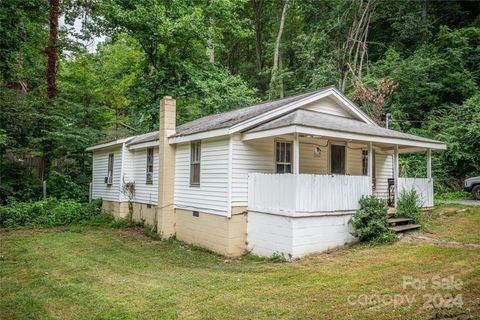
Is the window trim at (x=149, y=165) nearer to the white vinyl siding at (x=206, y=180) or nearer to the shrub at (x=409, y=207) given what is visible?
the white vinyl siding at (x=206, y=180)

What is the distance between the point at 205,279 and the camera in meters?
7.03

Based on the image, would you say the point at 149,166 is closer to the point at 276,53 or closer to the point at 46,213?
the point at 46,213

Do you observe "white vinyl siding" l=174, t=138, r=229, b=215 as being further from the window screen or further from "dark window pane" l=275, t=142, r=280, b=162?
the window screen

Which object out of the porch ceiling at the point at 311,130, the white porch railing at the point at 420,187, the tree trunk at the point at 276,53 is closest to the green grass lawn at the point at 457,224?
the white porch railing at the point at 420,187

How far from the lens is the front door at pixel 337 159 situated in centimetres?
1145

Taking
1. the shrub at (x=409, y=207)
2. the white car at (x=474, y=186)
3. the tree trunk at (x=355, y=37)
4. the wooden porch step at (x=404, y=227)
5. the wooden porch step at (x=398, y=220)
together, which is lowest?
the wooden porch step at (x=404, y=227)

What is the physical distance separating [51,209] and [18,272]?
26.8ft

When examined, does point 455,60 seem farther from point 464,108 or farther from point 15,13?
point 15,13

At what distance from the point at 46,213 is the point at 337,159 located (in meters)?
12.3

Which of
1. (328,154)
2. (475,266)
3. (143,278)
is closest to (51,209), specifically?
(143,278)

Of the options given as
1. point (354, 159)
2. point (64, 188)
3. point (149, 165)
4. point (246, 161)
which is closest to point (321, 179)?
point (246, 161)

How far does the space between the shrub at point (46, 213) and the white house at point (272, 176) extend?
12.6ft

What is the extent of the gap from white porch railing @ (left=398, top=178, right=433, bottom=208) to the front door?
1.86 meters

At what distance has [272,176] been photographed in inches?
353
